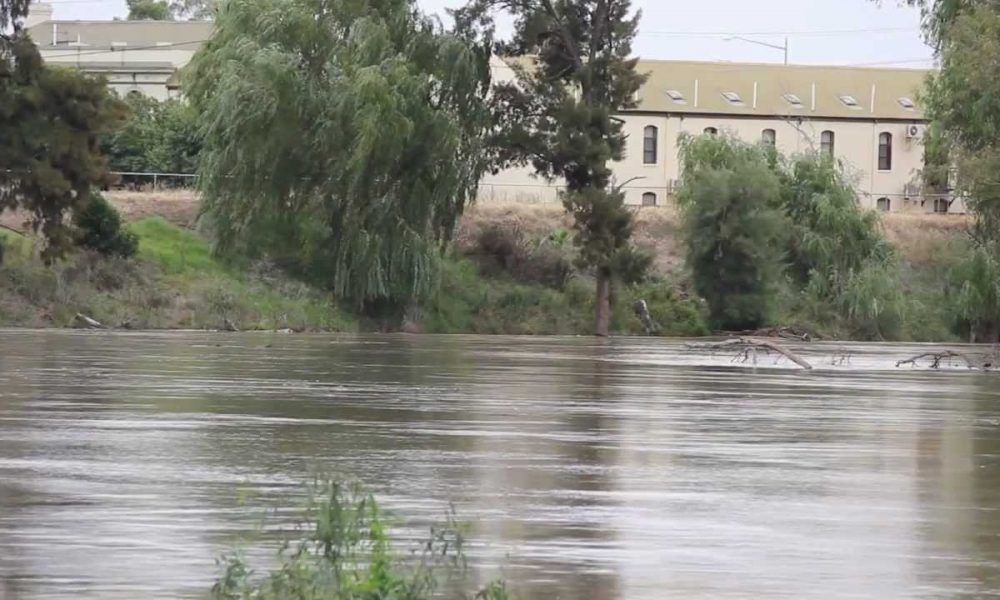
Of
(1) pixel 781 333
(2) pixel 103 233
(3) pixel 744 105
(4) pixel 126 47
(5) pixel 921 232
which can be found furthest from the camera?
(4) pixel 126 47

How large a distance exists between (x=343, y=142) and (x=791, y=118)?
46779 millimetres

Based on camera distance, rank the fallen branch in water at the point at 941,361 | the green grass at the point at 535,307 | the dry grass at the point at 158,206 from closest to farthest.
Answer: the fallen branch in water at the point at 941,361 < the dry grass at the point at 158,206 < the green grass at the point at 535,307

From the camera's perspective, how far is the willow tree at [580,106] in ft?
235

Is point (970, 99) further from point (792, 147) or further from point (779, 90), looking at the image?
point (779, 90)

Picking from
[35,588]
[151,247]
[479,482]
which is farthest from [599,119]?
[35,588]

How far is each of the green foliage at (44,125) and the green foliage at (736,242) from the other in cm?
2777

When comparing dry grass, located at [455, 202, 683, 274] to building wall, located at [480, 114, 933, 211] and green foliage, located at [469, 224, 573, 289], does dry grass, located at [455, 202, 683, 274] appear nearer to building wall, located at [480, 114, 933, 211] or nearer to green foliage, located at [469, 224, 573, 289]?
green foliage, located at [469, 224, 573, 289]

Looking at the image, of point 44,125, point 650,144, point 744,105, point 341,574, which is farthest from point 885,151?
point 341,574

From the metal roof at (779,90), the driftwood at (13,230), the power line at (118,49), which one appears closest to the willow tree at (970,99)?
the driftwood at (13,230)

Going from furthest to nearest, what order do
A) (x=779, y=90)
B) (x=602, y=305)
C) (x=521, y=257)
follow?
1. (x=779, y=90)
2. (x=521, y=257)
3. (x=602, y=305)

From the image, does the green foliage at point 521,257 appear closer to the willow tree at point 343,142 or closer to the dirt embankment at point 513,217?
the dirt embankment at point 513,217

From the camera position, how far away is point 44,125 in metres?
54.7

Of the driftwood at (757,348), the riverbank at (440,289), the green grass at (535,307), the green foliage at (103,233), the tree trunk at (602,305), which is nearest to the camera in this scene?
the driftwood at (757,348)

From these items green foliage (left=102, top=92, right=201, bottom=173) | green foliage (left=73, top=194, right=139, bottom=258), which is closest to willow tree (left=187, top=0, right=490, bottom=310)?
green foliage (left=73, top=194, right=139, bottom=258)
